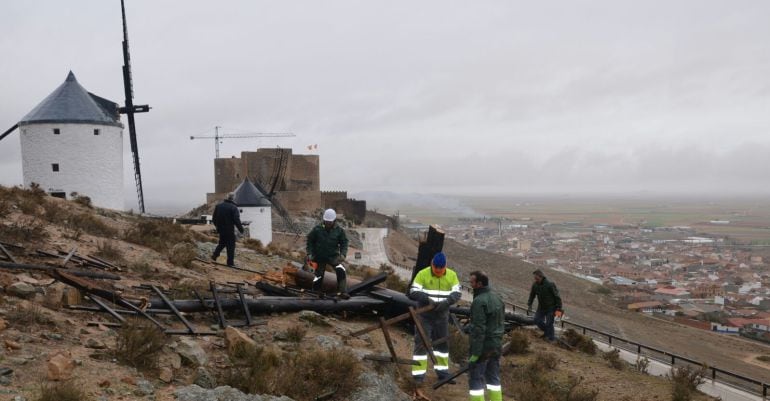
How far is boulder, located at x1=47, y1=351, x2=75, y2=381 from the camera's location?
6.06 metres

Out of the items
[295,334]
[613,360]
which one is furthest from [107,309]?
[613,360]

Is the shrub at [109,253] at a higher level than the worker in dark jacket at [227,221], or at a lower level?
lower

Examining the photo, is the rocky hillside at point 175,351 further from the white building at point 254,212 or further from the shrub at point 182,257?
the white building at point 254,212

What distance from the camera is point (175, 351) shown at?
24.6 ft

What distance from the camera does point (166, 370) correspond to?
6879 millimetres

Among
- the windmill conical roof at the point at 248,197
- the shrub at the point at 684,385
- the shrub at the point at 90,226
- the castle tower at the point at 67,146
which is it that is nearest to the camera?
the shrub at the point at 684,385

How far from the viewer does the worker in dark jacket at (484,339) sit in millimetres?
7715

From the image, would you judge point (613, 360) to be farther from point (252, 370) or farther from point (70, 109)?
point (70, 109)

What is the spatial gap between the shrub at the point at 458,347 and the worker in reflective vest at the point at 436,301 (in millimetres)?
2349

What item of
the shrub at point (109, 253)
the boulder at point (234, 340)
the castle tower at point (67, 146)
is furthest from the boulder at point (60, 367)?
the castle tower at point (67, 146)

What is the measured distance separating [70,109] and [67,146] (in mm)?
1650

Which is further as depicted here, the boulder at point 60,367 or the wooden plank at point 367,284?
the wooden plank at point 367,284

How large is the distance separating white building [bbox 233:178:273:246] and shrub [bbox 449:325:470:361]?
20.7 m

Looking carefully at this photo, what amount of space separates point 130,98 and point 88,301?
3030cm
